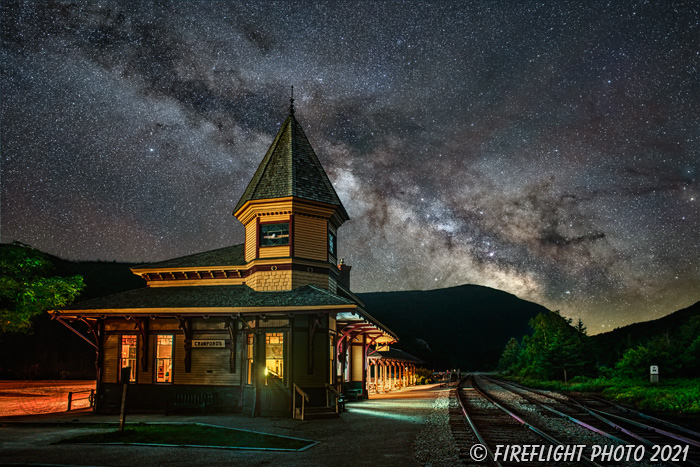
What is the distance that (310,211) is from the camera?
72.8 feet

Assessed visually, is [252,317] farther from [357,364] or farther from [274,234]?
[357,364]

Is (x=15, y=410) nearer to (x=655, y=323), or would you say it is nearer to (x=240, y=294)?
(x=240, y=294)

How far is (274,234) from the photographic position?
72.0 ft

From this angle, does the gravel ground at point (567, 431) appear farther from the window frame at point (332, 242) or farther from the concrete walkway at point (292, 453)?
the window frame at point (332, 242)

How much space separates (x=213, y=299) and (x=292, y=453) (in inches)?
414

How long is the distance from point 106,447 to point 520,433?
399 inches

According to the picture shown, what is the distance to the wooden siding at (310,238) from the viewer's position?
855 inches

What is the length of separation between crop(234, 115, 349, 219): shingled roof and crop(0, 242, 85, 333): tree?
1288 cm

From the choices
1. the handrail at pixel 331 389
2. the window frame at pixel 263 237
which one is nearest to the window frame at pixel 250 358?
the handrail at pixel 331 389

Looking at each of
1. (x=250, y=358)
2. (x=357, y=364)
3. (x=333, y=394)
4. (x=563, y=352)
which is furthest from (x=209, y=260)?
(x=563, y=352)

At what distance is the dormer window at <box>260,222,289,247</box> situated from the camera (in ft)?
71.4

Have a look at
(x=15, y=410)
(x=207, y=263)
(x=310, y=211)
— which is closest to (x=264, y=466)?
(x=310, y=211)


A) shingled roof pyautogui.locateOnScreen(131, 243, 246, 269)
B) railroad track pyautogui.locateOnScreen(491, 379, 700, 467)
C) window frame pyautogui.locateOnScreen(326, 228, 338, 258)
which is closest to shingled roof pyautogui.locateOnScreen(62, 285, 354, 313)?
shingled roof pyautogui.locateOnScreen(131, 243, 246, 269)

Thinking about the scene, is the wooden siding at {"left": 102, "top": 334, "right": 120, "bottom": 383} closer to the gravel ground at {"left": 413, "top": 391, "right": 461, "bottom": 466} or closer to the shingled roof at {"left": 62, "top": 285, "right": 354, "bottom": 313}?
the shingled roof at {"left": 62, "top": 285, "right": 354, "bottom": 313}
